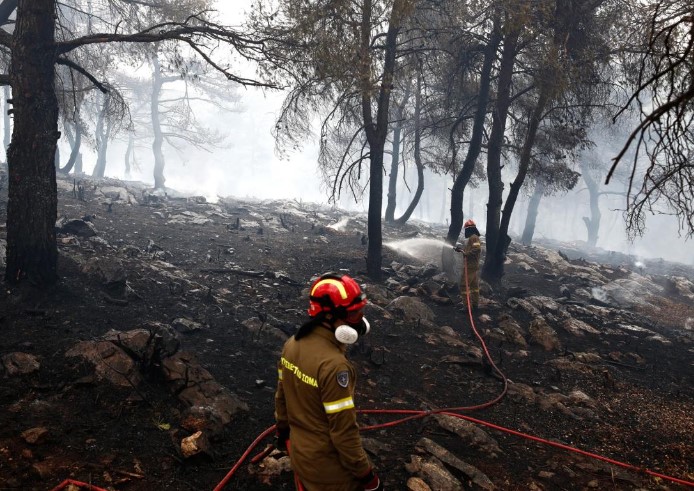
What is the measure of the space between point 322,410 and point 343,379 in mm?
261

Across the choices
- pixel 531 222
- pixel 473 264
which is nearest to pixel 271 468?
pixel 473 264

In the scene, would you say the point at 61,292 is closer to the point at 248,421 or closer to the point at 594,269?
the point at 248,421

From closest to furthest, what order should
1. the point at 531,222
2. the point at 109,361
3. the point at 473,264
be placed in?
the point at 109,361 < the point at 473,264 < the point at 531,222

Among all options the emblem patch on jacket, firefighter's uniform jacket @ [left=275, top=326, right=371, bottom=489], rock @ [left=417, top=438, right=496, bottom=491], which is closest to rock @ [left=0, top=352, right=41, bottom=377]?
firefighter's uniform jacket @ [left=275, top=326, right=371, bottom=489]

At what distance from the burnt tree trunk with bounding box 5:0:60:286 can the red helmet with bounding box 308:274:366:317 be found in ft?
16.8

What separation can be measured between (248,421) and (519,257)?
12010 mm

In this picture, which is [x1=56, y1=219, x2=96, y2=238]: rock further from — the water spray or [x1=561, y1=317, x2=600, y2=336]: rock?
[x1=561, y1=317, x2=600, y2=336]: rock

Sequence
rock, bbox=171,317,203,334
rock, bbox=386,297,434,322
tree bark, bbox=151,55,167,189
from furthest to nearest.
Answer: tree bark, bbox=151,55,167,189 → rock, bbox=386,297,434,322 → rock, bbox=171,317,203,334

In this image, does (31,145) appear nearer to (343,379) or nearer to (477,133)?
(343,379)

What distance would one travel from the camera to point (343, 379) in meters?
2.06

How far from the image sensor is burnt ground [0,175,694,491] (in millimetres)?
3264

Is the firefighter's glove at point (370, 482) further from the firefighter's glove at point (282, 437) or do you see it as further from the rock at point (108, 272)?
the rock at point (108, 272)

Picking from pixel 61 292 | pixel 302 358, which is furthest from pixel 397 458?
pixel 61 292

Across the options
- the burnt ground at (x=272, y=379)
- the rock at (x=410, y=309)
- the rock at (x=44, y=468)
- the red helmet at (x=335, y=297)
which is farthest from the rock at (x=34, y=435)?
the rock at (x=410, y=309)
